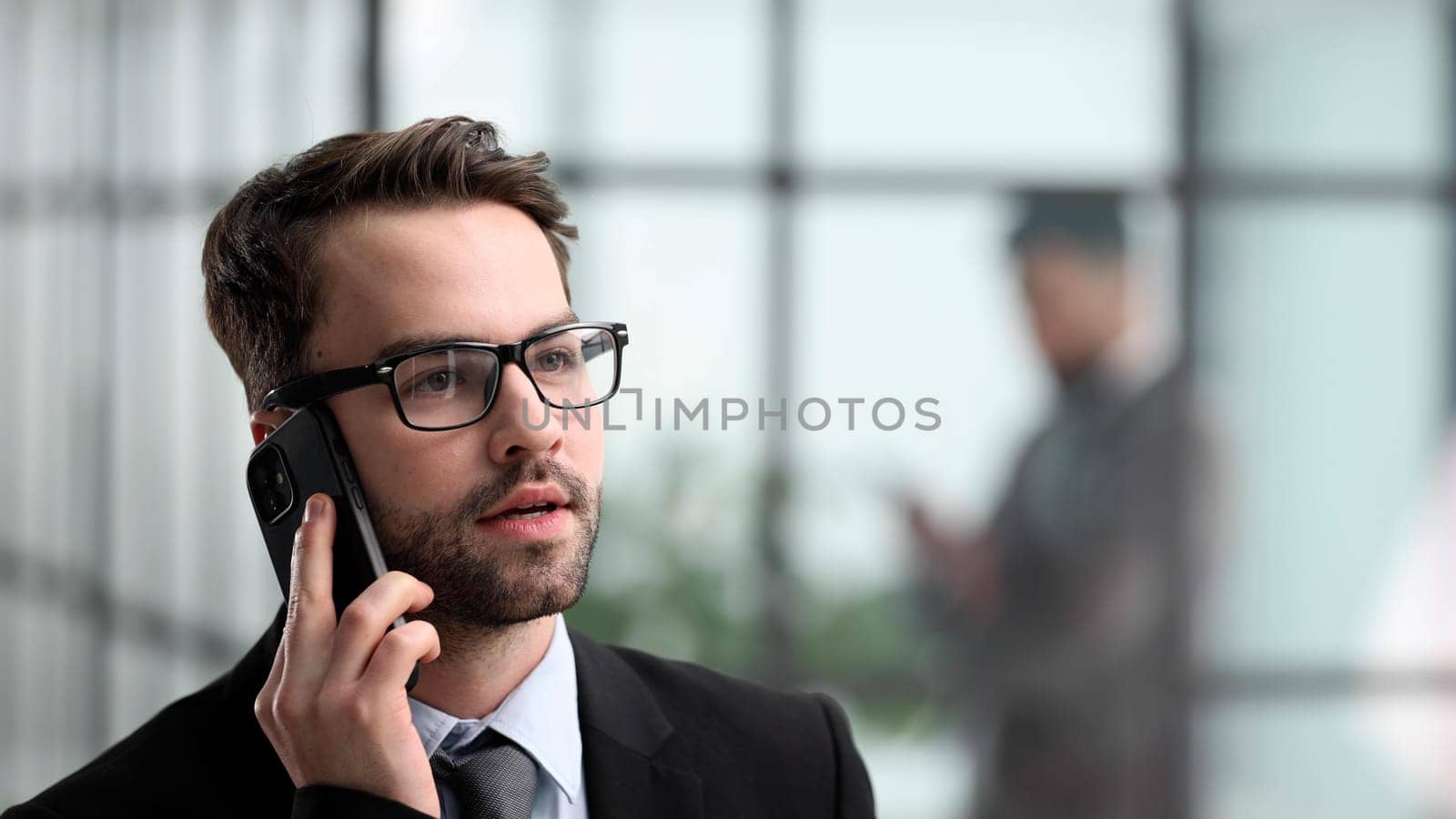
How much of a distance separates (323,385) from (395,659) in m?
0.27

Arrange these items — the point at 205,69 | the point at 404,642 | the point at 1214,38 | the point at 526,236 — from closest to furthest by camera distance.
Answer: the point at 404,642, the point at 526,236, the point at 205,69, the point at 1214,38

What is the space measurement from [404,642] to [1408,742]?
3.80 m

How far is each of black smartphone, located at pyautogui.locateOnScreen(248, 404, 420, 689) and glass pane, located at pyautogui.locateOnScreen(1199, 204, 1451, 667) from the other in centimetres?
314

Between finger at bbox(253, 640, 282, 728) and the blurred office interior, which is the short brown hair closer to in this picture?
finger at bbox(253, 640, 282, 728)

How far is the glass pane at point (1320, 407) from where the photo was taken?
3693 millimetres

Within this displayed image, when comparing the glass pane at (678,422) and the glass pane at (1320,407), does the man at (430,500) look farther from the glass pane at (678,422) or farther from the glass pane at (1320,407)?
the glass pane at (1320,407)

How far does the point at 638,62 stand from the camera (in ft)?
11.4

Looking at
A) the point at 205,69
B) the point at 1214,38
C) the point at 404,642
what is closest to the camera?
the point at 404,642

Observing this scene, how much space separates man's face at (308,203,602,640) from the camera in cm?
108

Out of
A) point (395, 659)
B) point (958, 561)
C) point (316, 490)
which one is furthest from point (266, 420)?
point (958, 561)

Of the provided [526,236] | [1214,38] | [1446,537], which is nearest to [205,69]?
[526,236]

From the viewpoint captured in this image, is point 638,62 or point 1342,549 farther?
point 1342,549

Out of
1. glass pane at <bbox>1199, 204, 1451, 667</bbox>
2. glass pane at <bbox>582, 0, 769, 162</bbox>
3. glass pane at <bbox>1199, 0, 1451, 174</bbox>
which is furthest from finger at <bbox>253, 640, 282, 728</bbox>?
glass pane at <bbox>1199, 0, 1451, 174</bbox>

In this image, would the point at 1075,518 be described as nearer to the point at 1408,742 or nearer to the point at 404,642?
the point at 1408,742
